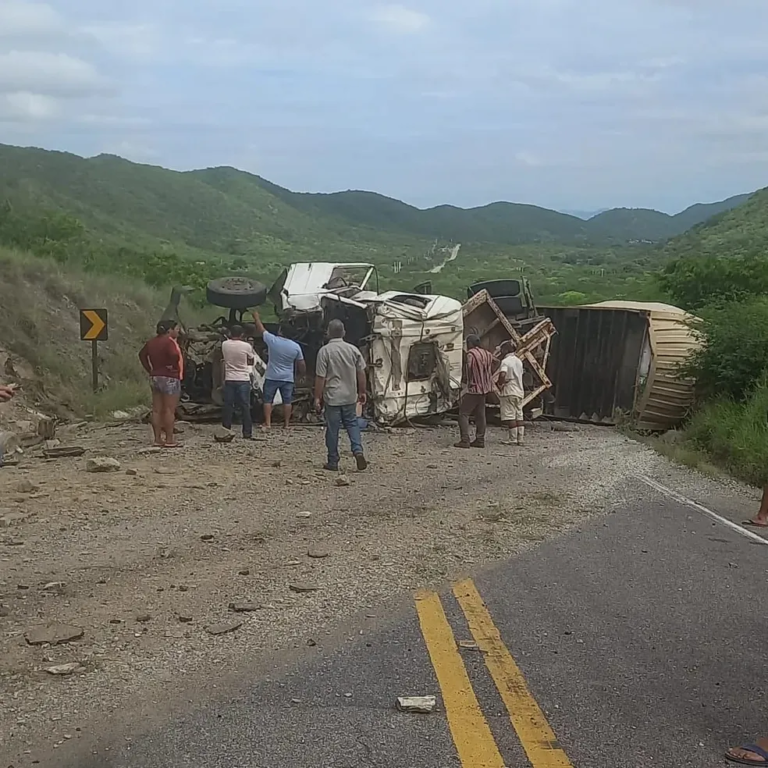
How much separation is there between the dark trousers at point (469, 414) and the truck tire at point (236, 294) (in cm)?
450

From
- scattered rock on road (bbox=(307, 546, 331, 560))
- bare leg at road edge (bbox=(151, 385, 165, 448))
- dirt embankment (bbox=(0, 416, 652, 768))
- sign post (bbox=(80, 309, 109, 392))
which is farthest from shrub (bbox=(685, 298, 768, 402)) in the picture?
scattered rock on road (bbox=(307, 546, 331, 560))

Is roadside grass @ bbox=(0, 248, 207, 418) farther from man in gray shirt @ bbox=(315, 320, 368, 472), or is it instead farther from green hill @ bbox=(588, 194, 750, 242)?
green hill @ bbox=(588, 194, 750, 242)

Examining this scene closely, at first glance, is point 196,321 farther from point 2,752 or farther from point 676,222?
point 676,222

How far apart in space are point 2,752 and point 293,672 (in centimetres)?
145

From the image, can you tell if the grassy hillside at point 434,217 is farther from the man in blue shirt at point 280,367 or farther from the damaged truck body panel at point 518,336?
the man in blue shirt at point 280,367

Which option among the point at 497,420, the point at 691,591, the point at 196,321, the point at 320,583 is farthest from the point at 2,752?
the point at 196,321

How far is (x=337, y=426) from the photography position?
1216cm

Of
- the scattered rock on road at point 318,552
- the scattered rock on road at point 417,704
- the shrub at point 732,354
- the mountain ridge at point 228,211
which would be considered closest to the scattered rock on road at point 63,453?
the scattered rock on road at point 318,552

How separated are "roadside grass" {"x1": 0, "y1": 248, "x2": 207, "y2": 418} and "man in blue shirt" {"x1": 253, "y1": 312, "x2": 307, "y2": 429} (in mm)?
3790

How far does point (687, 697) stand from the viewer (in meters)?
4.96

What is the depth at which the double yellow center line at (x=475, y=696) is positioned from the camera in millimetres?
4281

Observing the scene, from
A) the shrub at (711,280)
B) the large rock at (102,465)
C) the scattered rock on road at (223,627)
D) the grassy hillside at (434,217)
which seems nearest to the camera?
the scattered rock on road at (223,627)

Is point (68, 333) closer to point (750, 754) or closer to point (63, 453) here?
point (63, 453)

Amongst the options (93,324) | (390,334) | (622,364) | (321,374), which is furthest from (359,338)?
(622,364)
